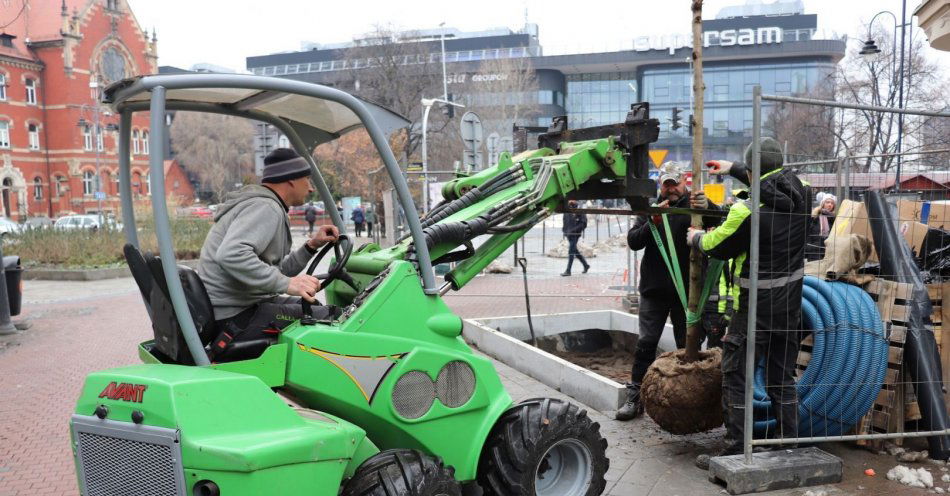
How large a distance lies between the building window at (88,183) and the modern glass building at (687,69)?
25562 mm

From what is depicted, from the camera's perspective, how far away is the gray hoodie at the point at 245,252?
3230 mm

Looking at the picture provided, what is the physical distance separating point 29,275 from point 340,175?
21905 millimetres

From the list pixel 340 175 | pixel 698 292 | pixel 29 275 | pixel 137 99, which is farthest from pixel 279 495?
pixel 340 175

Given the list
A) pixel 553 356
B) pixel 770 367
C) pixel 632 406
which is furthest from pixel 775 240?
pixel 553 356

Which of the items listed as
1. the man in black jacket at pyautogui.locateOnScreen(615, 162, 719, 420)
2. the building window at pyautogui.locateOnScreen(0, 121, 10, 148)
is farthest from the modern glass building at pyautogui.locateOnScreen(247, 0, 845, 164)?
the man in black jacket at pyautogui.locateOnScreen(615, 162, 719, 420)

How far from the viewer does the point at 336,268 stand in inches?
140

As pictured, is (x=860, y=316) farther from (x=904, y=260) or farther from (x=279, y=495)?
(x=279, y=495)

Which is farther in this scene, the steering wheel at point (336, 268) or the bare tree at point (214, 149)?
the bare tree at point (214, 149)

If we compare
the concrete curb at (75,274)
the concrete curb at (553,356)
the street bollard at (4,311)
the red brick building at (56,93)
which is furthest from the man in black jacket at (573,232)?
the red brick building at (56,93)

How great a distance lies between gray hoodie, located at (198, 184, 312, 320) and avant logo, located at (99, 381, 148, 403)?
0.56m

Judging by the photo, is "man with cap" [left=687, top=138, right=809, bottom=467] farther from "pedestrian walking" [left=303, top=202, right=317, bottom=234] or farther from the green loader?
"pedestrian walking" [left=303, top=202, right=317, bottom=234]

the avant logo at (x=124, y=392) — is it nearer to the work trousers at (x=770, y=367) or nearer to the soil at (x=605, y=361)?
the work trousers at (x=770, y=367)

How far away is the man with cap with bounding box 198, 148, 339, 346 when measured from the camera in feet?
10.6

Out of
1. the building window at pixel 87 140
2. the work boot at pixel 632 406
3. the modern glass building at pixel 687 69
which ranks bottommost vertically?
the work boot at pixel 632 406
